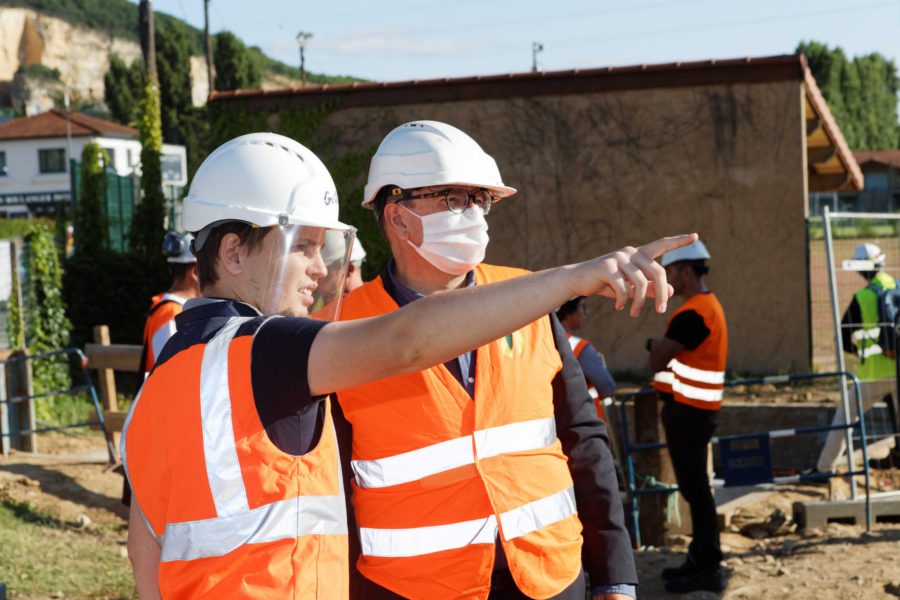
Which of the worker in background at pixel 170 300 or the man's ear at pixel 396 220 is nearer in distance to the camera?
the man's ear at pixel 396 220

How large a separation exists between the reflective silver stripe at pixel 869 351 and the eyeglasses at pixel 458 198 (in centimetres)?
807

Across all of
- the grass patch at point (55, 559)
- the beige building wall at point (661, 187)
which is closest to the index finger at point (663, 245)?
the grass patch at point (55, 559)

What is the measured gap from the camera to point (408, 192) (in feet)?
10.3

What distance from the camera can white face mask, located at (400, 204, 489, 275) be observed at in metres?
3.07

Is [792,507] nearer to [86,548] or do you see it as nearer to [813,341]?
[86,548]

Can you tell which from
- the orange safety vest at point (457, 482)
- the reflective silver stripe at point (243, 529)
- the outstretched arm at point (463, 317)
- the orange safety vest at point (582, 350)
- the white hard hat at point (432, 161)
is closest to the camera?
the outstretched arm at point (463, 317)

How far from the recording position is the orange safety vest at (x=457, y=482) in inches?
111

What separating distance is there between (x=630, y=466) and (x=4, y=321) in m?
11.3

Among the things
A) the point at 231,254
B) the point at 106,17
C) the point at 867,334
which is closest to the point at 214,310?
the point at 231,254

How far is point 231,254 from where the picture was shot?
2.24 metres

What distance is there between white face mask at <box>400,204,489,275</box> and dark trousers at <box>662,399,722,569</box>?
4390mm

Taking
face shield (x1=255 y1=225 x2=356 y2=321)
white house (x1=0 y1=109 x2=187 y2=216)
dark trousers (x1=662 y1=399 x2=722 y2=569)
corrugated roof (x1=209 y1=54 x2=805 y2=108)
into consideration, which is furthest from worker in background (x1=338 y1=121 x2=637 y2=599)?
white house (x1=0 y1=109 x2=187 y2=216)

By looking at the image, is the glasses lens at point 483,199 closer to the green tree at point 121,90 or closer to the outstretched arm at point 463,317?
the outstretched arm at point 463,317

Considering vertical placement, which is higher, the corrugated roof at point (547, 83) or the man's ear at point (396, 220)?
the corrugated roof at point (547, 83)
